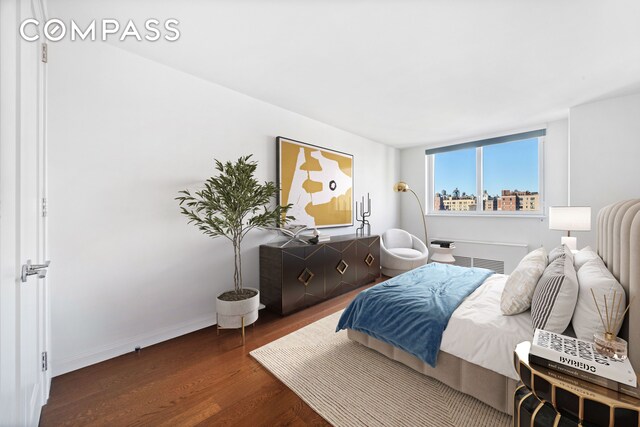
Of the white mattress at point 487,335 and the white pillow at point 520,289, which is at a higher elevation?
the white pillow at point 520,289

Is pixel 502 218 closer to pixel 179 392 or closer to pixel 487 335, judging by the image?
pixel 487 335

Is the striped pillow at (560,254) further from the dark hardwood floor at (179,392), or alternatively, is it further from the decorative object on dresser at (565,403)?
the dark hardwood floor at (179,392)

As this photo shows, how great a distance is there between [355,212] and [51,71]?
3665 millimetres

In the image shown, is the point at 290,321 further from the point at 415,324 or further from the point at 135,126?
the point at 135,126

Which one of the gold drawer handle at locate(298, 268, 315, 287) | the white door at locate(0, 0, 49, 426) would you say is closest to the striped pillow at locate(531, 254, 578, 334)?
the gold drawer handle at locate(298, 268, 315, 287)

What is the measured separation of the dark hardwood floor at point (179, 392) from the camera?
1.38 metres

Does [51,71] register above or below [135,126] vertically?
above

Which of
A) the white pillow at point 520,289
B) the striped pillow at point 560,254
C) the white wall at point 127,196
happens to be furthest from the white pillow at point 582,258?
the white wall at point 127,196

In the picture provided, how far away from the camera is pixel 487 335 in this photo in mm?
1407

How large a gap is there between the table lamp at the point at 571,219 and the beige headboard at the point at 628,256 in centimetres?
129

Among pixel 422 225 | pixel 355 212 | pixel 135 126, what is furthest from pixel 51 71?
pixel 422 225

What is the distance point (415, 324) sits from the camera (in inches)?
64.7

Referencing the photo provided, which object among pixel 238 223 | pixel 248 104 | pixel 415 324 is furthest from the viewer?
pixel 248 104

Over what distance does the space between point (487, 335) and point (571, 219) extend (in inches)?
91.3
